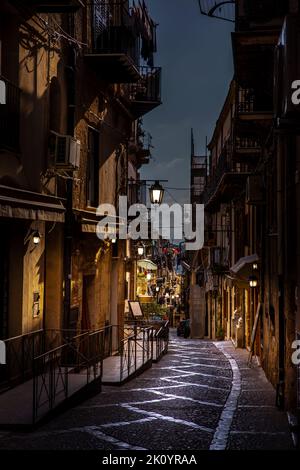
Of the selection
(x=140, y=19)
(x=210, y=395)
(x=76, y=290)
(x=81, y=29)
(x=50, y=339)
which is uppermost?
(x=140, y=19)

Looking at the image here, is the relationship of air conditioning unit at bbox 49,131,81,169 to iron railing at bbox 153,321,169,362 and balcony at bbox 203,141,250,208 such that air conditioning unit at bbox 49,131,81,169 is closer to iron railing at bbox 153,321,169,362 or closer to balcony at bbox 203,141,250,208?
iron railing at bbox 153,321,169,362

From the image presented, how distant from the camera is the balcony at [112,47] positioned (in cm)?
1858

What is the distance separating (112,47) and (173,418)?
1104 cm

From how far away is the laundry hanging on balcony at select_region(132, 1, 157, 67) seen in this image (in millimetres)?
22441

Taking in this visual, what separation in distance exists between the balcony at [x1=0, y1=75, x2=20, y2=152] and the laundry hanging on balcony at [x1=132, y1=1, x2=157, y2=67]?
380 inches

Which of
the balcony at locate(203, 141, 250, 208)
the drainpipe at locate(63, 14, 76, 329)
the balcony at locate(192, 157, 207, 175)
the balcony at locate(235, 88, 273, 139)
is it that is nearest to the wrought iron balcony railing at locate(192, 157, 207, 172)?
the balcony at locate(192, 157, 207, 175)

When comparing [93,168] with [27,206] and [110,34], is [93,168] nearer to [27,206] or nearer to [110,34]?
[110,34]

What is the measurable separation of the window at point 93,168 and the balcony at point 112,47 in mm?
1676

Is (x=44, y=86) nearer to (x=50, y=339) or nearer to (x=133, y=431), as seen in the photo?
(x=50, y=339)

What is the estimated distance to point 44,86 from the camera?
15.3m
